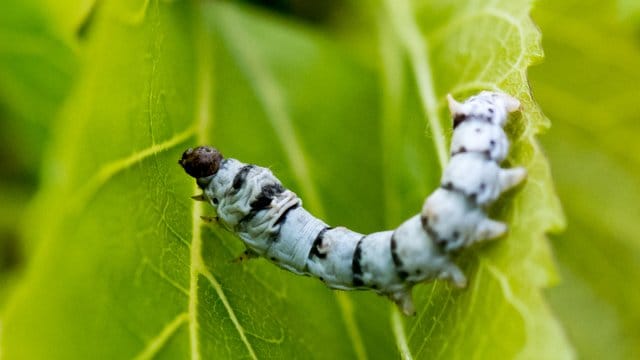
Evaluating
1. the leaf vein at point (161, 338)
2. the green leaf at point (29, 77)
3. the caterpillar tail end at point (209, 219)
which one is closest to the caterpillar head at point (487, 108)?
the caterpillar tail end at point (209, 219)

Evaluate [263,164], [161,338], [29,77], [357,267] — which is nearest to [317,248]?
[357,267]

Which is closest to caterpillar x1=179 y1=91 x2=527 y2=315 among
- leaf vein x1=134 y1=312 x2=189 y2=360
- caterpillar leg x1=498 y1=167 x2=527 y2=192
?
caterpillar leg x1=498 y1=167 x2=527 y2=192

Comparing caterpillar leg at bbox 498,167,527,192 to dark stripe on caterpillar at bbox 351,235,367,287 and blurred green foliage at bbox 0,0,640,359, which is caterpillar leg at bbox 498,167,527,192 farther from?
dark stripe on caterpillar at bbox 351,235,367,287

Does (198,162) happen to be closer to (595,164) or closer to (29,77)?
(29,77)

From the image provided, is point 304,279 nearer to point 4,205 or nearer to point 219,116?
point 219,116

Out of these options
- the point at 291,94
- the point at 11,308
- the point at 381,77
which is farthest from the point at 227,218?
the point at 381,77

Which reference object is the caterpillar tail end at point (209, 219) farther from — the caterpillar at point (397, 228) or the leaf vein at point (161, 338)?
the leaf vein at point (161, 338)
